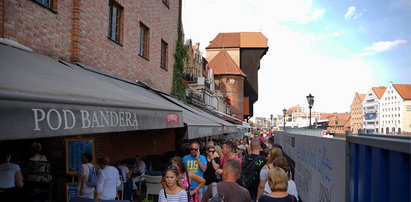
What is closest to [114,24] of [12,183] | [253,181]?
[12,183]

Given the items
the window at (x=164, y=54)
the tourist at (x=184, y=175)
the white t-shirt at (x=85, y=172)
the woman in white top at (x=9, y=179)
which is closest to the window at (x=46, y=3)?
the woman in white top at (x=9, y=179)

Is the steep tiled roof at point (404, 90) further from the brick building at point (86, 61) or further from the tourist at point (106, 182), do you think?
the tourist at point (106, 182)

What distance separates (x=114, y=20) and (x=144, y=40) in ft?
9.35

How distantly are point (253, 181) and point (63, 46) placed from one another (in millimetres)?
5620

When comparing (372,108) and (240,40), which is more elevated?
(240,40)

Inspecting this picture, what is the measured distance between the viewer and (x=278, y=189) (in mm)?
3930

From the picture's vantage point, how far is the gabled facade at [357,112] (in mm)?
147250

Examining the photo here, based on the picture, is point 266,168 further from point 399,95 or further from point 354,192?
point 399,95

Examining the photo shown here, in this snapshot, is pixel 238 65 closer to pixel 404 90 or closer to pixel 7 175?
pixel 7 175

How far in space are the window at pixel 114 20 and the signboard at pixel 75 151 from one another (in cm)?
402

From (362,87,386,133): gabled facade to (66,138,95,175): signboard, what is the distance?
141700 mm

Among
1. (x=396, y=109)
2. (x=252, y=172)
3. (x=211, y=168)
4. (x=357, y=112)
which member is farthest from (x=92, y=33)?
(x=357, y=112)

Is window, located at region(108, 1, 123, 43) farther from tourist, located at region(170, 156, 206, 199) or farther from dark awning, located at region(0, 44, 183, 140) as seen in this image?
tourist, located at region(170, 156, 206, 199)

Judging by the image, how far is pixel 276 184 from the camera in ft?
13.0
